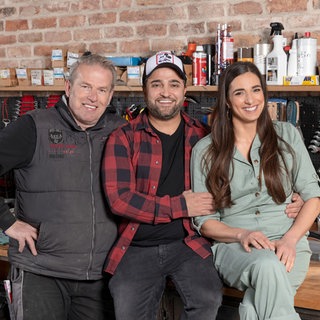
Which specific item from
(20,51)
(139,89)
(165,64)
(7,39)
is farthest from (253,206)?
(7,39)

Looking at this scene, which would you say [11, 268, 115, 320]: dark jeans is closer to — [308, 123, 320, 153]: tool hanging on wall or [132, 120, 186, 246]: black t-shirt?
[132, 120, 186, 246]: black t-shirt

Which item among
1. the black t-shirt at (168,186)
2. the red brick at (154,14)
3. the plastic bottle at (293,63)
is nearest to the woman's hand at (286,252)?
the black t-shirt at (168,186)

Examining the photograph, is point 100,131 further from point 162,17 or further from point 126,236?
point 162,17

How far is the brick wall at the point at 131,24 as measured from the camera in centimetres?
288

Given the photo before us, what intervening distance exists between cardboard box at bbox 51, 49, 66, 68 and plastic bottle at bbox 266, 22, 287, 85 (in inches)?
51.3

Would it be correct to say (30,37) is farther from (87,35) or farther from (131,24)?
(131,24)

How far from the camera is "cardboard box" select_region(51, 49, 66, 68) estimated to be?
3334 mm

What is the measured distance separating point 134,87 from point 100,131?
2.99 feet

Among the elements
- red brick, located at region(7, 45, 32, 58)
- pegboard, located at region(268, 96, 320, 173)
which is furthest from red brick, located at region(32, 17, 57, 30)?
pegboard, located at region(268, 96, 320, 173)

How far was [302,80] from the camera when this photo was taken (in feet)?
8.73

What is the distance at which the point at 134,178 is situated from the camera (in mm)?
2160

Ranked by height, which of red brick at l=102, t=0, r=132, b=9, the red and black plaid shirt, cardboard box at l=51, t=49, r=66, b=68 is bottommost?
the red and black plaid shirt

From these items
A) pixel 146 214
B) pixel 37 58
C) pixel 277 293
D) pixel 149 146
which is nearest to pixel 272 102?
pixel 149 146

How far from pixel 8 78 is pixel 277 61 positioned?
5.89 feet
